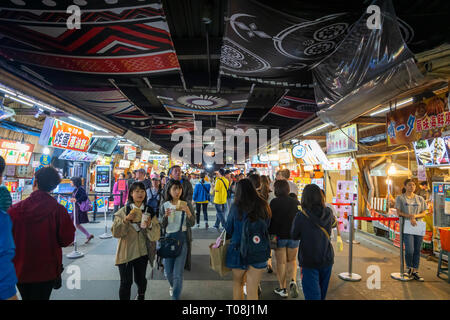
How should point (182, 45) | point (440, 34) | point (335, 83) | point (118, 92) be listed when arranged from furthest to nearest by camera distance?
point (118, 92), point (182, 45), point (335, 83), point (440, 34)

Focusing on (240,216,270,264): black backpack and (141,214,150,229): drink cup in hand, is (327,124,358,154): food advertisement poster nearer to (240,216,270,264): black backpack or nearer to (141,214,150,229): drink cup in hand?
(240,216,270,264): black backpack

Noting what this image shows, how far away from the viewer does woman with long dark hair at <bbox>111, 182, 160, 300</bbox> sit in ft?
10.4

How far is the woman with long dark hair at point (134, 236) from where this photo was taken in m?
3.16

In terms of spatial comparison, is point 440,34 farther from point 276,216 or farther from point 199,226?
point 199,226

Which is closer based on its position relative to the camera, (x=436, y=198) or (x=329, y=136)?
(x=436, y=198)

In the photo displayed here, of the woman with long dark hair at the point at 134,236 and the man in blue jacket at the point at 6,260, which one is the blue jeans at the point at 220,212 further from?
the man in blue jacket at the point at 6,260

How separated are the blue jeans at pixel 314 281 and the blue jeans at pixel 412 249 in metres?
3.38

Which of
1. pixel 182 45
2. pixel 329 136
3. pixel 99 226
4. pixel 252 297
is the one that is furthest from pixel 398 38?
pixel 99 226

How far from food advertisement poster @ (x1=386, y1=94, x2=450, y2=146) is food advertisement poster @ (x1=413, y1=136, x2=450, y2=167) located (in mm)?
1131

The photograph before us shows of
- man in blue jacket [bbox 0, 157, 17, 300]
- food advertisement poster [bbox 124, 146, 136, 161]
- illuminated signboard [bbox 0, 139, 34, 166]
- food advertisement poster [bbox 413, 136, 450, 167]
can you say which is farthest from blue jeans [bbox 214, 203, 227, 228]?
food advertisement poster [bbox 124, 146, 136, 161]

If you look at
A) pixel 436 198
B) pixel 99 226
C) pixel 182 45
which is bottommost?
pixel 99 226

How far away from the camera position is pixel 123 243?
10.5 ft

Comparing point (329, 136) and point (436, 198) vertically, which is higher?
point (329, 136)
